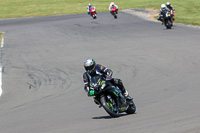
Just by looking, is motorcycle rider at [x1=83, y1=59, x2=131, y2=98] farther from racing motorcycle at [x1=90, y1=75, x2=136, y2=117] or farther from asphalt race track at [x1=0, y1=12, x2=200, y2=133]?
asphalt race track at [x1=0, y1=12, x2=200, y2=133]

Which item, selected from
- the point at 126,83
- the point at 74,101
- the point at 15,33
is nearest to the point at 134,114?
the point at 74,101

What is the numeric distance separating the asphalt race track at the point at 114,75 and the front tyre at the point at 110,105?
0.53 feet

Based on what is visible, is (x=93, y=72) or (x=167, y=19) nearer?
(x=93, y=72)

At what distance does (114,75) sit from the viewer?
16156 mm

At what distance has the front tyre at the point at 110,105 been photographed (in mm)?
9266

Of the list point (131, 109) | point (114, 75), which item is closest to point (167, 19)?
point (114, 75)

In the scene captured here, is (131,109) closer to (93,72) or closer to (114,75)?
(93,72)

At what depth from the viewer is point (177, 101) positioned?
10992 millimetres

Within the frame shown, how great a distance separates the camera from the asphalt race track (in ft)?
29.3

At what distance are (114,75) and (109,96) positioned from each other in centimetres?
660

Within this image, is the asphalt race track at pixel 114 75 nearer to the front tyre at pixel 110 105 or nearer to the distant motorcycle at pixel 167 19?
the front tyre at pixel 110 105

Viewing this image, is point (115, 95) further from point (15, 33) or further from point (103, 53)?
point (15, 33)

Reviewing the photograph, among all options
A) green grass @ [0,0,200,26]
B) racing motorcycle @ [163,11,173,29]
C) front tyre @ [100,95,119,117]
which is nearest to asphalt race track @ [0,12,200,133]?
front tyre @ [100,95,119,117]

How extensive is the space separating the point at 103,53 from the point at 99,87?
12133 mm
